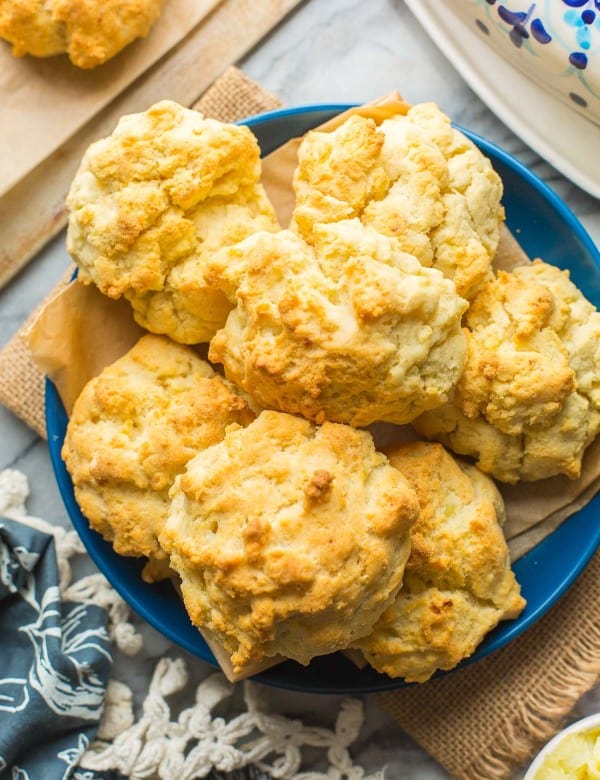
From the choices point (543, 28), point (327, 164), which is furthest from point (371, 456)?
point (543, 28)

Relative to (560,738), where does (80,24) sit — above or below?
above

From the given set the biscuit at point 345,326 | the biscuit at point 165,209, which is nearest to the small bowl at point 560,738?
the biscuit at point 345,326

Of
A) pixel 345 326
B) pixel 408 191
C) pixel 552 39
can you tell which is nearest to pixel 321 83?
pixel 552 39

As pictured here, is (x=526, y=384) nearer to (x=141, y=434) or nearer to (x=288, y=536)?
(x=288, y=536)

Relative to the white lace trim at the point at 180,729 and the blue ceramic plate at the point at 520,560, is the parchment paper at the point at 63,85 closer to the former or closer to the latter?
the blue ceramic plate at the point at 520,560

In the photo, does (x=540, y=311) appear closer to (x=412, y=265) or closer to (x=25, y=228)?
(x=412, y=265)

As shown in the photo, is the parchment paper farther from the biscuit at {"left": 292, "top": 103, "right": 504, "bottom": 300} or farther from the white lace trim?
the white lace trim

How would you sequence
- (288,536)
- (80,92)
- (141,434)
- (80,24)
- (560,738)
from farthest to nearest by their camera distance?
(80,92) → (80,24) → (560,738) → (141,434) → (288,536)
